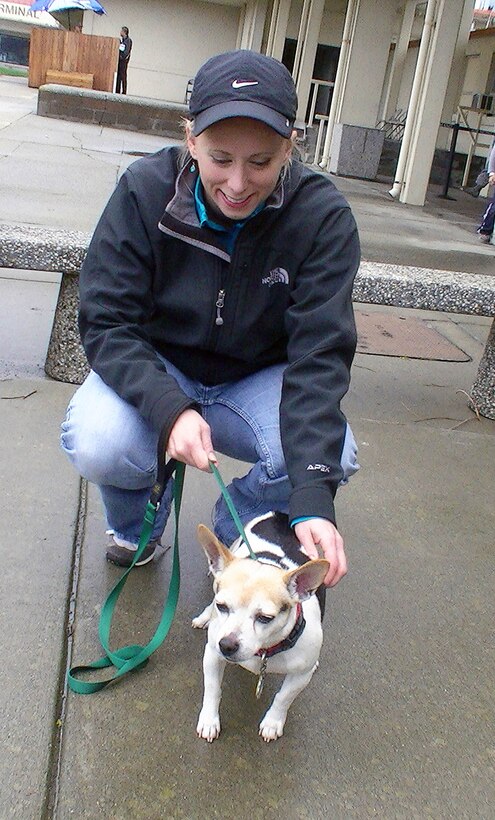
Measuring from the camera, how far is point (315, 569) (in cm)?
177

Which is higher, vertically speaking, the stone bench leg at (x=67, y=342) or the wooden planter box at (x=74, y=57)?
the wooden planter box at (x=74, y=57)

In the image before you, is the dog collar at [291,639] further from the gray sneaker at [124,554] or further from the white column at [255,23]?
the white column at [255,23]

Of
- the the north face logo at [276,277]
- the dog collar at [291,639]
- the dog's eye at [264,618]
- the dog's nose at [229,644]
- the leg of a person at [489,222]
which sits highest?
the the north face logo at [276,277]

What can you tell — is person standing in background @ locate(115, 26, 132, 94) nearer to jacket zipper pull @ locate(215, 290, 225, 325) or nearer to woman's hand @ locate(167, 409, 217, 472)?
jacket zipper pull @ locate(215, 290, 225, 325)

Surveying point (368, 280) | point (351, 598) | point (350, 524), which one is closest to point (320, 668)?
point (351, 598)

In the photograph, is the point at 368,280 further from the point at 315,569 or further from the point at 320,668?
the point at 315,569

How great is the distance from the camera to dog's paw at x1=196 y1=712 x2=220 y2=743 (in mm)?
2057

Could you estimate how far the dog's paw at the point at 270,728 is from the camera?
6.84 feet

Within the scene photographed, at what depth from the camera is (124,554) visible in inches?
106

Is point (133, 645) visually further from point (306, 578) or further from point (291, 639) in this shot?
point (306, 578)

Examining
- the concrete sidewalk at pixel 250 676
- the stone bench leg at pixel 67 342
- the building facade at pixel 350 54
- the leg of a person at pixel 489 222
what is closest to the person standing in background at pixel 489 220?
the leg of a person at pixel 489 222

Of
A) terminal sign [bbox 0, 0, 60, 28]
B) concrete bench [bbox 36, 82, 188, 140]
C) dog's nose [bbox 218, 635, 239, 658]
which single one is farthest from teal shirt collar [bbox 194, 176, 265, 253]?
terminal sign [bbox 0, 0, 60, 28]

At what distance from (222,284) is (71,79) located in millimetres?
25292

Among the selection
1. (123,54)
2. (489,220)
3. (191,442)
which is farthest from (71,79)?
(191,442)
